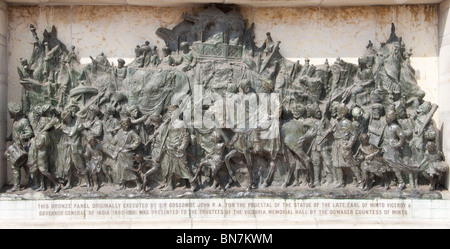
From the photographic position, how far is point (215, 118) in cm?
1032

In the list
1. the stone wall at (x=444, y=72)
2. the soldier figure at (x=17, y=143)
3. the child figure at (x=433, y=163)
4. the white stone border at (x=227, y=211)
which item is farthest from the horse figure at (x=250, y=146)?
the soldier figure at (x=17, y=143)

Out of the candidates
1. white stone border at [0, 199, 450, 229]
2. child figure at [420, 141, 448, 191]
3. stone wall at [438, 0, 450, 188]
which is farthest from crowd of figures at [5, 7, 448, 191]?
white stone border at [0, 199, 450, 229]

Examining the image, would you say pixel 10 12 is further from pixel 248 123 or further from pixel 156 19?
pixel 248 123

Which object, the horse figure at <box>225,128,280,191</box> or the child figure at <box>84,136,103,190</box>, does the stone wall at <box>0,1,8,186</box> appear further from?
the horse figure at <box>225,128,280,191</box>

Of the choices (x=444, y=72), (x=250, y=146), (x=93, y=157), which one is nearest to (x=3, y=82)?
(x=93, y=157)

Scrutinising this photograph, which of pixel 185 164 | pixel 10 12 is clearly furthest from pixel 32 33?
pixel 185 164

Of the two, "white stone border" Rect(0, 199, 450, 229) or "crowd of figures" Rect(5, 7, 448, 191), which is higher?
"crowd of figures" Rect(5, 7, 448, 191)

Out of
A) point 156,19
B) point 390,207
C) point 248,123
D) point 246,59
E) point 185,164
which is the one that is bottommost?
point 390,207

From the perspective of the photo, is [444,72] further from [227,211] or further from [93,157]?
[93,157]

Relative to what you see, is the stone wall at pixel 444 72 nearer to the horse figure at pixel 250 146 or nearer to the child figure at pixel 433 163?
the child figure at pixel 433 163

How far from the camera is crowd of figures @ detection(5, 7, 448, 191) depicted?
1029 cm

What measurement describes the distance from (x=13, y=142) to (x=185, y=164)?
11.2 feet

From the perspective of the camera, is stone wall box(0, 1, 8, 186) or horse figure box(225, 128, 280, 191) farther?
stone wall box(0, 1, 8, 186)

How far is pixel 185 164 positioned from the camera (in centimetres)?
1020
